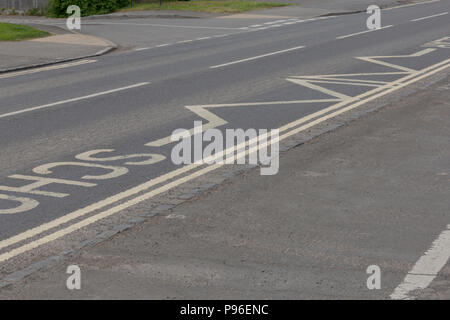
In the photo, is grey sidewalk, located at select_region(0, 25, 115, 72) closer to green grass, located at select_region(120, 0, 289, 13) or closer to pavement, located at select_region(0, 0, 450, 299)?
pavement, located at select_region(0, 0, 450, 299)

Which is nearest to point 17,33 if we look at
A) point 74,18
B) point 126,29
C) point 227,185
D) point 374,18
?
point 126,29

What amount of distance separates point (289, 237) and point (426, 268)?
4.32ft

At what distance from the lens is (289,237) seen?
7883mm

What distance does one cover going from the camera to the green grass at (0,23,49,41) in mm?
27734

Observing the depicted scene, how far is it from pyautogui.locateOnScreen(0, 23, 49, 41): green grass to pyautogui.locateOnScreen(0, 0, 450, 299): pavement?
7601 millimetres

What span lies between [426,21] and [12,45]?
15.3 m

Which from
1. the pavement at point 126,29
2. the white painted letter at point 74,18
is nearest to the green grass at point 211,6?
the pavement at point 126,29

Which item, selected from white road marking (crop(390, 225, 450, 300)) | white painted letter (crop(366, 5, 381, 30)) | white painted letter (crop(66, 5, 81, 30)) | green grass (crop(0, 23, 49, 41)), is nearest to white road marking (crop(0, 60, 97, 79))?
green grass (crop(0, 23, 49, 41))

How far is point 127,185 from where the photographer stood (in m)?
9.91

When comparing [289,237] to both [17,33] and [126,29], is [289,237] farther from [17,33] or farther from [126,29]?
[126,29]

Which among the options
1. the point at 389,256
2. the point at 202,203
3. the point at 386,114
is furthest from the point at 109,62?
the point at 389,256

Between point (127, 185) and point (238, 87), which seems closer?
point (127, 185)

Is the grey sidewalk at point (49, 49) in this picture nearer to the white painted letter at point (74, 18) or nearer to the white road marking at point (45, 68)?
the white road marking at point (45, 68)
